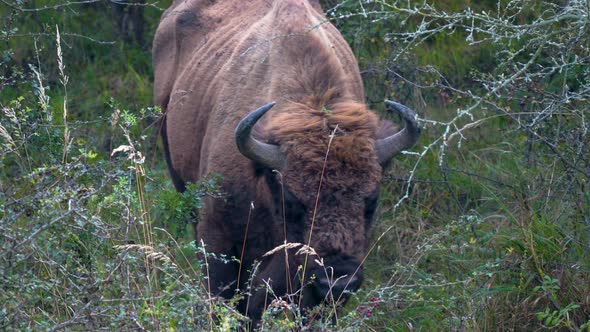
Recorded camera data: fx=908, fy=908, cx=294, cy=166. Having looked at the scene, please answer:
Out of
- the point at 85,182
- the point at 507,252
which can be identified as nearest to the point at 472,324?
the point at 507,252

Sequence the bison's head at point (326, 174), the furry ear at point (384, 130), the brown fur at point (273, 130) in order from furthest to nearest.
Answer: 1. the furry ear at point (384, 130)
2. the brown fur at point (273, 130)
3. the bison's head at point (326, 174)

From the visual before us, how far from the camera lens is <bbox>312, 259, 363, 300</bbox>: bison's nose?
4.47m

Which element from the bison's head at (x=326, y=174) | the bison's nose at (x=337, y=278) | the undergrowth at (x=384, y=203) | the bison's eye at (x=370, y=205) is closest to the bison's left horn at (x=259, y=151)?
the bison's head at (x=326, y=174)

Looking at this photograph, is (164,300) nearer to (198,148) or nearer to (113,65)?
(198,148)

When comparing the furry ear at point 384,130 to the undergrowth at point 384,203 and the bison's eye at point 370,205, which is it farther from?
the bison's eye at point 370,205

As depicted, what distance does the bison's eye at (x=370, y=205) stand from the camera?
482 cm

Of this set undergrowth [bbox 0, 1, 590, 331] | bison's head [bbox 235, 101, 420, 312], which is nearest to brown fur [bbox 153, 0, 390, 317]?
bison's head [bbox 235, 101, 420, 312]

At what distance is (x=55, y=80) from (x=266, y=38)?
367 cm

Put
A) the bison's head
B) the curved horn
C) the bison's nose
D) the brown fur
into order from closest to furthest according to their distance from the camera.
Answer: the bison's nose < the bison's head < the brown fur < the curved horn

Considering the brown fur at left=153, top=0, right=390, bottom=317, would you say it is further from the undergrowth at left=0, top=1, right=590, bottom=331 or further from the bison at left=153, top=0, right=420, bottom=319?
the undergrowth at left=0, top=1, right=590, bottom=331

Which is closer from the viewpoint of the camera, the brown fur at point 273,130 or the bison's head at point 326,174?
the bison's head at point 326,174

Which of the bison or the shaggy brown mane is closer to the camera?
the bison

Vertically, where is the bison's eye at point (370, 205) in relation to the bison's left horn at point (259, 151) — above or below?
below

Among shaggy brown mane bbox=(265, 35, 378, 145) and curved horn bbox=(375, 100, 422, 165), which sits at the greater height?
shaggy brown mane bbox=(265, 35, 378, 145)
